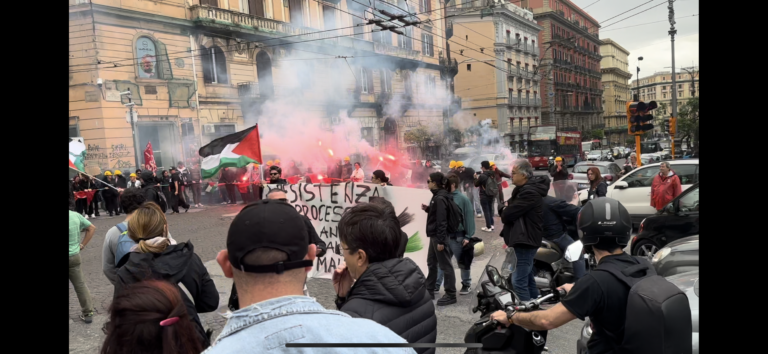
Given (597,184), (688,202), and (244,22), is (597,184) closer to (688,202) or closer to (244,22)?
(688,202)

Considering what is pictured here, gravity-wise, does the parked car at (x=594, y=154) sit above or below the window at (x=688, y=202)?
below

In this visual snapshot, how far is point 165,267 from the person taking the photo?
8.73ft

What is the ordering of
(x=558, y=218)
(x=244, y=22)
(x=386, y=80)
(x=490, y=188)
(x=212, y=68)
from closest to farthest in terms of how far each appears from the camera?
(x=558, y=218), (x=490, y=188), (x=212, y=68), (x=244, y=22), (x=386, y=80)

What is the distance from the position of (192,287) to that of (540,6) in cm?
1847

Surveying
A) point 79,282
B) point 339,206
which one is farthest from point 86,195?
point 339,206

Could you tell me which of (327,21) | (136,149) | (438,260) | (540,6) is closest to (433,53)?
(327,21)

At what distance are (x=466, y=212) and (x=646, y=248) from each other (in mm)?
3266

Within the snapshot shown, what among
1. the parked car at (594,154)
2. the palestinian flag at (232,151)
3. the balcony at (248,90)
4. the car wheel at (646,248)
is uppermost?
the balcony at (248,90)

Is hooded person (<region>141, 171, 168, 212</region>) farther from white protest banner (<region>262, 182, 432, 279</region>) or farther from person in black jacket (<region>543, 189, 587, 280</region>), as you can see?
person in black jacket (<region>543, 189, 587, 280</region>)

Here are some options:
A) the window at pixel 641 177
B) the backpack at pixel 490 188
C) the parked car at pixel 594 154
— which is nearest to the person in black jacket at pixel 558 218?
the backpack at pixel 490 188

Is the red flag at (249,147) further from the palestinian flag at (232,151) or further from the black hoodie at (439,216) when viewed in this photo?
the black hoodie at (439,216)

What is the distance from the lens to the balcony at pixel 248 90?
69.2 feet

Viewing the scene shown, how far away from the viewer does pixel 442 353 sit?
415 centimetres
